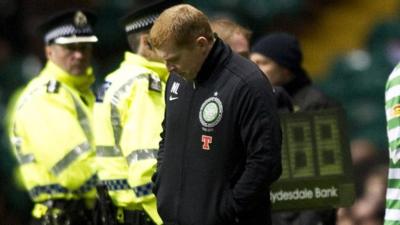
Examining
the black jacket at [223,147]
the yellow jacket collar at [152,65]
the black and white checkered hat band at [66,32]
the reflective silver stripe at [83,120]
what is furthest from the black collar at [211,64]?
the black and white checkered hat band at [66,32]

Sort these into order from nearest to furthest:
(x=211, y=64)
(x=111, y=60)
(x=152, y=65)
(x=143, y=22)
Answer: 1. (x=211, y=64)
2. (x=152, y=65)
3. (x=143, y=22)
4. (x=111, y=60)

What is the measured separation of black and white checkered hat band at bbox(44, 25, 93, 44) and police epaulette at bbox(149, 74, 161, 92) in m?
1.46

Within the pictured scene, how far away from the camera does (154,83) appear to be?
24.1 feet

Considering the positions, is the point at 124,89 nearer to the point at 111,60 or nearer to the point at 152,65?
the point at 152,65

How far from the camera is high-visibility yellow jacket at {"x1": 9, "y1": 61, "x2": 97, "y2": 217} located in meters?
8.20

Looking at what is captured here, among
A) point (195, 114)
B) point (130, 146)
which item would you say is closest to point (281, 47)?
point (130, 146)

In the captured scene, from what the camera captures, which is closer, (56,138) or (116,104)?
(116,104)

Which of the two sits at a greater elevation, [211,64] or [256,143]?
[211,64]

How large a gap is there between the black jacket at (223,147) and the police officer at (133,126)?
76 cm

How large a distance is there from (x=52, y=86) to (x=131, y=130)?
129cm

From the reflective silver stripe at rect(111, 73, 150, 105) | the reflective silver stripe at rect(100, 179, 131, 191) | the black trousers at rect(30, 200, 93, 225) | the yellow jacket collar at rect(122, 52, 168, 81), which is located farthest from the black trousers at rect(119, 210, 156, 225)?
the black trousers at rect(30, 200, 93, 225)

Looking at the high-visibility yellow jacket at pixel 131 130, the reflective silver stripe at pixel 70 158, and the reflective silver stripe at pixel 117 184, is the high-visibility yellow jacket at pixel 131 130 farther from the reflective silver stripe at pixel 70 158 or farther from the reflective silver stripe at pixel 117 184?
the reflective silver stripe at pixel 70 158

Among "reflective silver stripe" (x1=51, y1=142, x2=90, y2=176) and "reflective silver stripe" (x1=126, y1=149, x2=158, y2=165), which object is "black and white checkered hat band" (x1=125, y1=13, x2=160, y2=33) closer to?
"reflective silver stripe" (x1=126, y1=149, x2=158, y2=165)

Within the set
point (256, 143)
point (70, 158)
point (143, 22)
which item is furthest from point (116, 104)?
point (256, 143)
